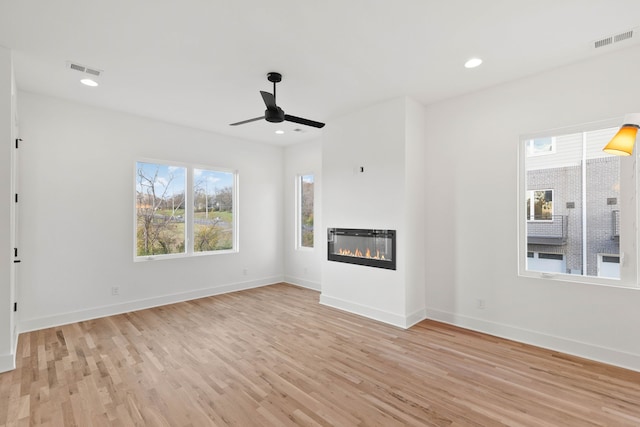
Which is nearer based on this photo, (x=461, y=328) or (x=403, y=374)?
(x=403, y=374)

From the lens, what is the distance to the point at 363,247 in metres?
4.46

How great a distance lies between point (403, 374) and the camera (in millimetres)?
2791

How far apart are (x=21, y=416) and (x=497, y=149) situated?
5.10m

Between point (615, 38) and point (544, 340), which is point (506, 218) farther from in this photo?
point (615, 38)

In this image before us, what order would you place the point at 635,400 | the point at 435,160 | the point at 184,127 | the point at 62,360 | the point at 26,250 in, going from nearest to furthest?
the point at 635,400, the point at 62,360, the point at 26,250, the point at 435,160, the point at 184,127

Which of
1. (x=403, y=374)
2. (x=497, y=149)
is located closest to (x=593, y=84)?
(x=497, y=149)

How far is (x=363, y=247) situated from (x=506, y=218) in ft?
6.03

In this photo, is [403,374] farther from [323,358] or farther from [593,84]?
[593,84]

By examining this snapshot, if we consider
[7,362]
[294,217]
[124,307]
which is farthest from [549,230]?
[124,307]

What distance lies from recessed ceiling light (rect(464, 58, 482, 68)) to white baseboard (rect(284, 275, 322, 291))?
170 inches

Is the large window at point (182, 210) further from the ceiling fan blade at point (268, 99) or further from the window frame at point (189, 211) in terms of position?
the ceiling fan blade at point (268, 99)

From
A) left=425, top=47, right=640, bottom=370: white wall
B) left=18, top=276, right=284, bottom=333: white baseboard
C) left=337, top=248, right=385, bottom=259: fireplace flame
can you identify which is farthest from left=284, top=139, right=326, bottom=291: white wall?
left=425, top=47, right=640, bottom=370: white wall

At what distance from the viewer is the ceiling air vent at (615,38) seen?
2641mm

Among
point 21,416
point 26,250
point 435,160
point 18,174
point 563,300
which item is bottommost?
point 21,416
